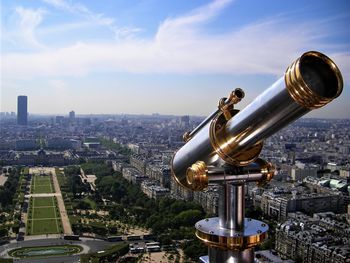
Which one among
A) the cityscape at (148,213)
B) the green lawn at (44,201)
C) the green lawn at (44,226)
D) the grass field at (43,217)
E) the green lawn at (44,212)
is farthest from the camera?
the green lawn at (44,201)

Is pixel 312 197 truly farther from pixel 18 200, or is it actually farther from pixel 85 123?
pixel 85 123

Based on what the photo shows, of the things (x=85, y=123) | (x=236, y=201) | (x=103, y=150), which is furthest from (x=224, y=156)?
(x=85, y=123)

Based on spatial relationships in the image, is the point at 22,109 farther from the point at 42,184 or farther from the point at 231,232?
the point at 231,232

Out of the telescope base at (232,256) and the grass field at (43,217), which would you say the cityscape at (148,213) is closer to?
the grass field at (43,217)

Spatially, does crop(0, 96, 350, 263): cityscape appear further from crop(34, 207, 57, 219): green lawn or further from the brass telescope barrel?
the brass telescope barrel

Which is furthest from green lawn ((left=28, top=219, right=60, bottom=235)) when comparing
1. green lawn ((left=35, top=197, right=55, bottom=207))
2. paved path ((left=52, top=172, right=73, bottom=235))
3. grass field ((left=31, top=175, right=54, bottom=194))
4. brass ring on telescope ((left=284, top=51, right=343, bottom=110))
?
brass ring on telescope ((left=284, top=51, right=343, bottom=110))

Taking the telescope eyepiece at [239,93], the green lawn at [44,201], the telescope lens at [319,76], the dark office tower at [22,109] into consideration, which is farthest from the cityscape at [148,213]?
the dark office tower at [22,109]
